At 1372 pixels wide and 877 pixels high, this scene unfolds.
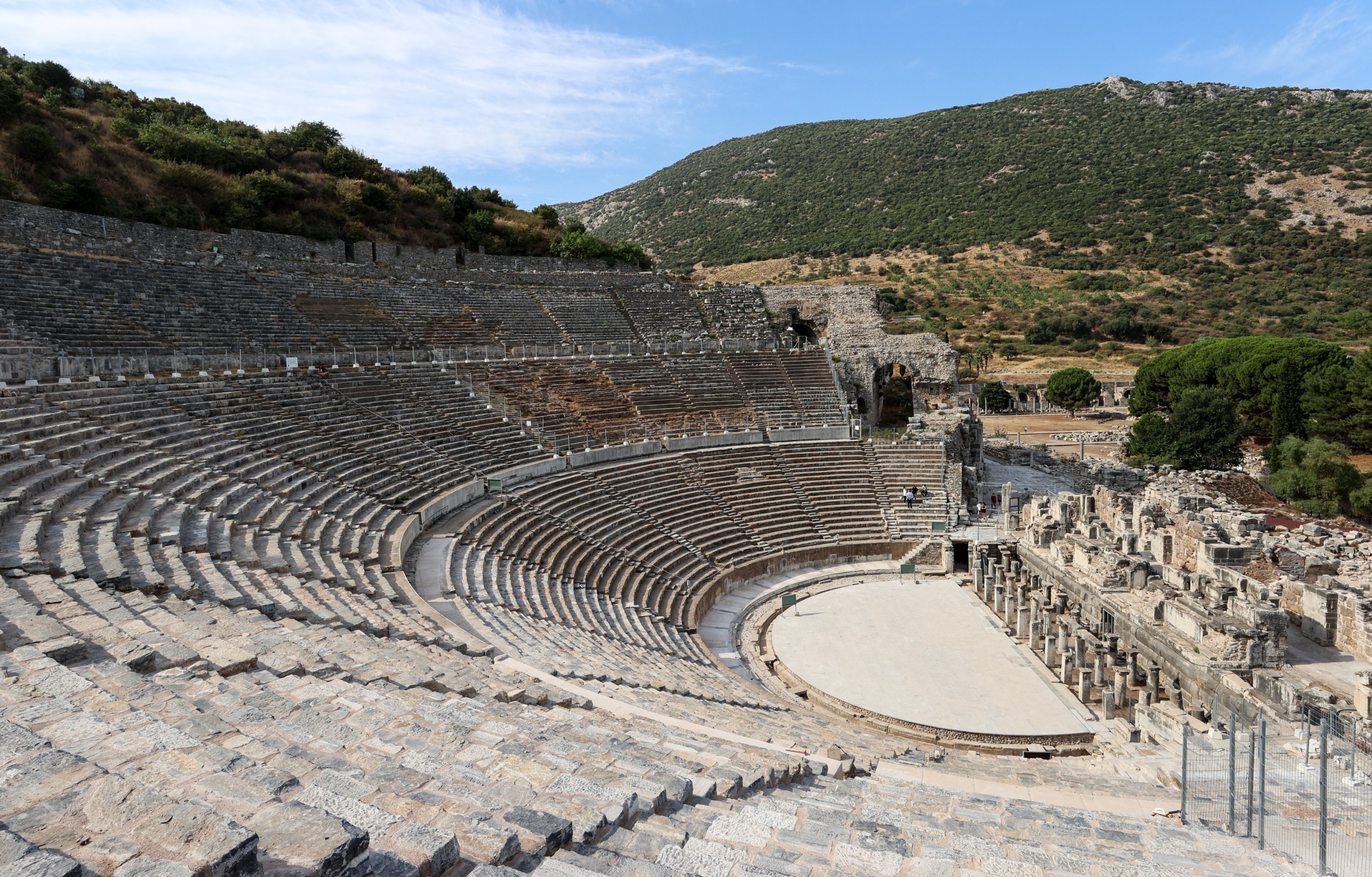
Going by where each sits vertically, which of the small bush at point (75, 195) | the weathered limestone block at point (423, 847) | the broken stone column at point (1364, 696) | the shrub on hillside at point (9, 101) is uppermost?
the shrub on hillside at point (9, 101)

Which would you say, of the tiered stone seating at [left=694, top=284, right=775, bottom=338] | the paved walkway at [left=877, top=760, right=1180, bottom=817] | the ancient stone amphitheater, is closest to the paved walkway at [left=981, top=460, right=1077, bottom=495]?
the ancient stone amphitheater

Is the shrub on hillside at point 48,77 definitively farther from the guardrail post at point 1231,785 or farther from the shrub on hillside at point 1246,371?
the shrub on hillside at point 1246,371

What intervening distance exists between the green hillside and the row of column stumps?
48.2 metres

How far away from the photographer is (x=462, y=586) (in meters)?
13.5

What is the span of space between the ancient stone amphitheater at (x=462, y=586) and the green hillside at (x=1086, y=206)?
137 feet

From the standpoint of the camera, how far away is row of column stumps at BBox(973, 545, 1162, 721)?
46.3 feet

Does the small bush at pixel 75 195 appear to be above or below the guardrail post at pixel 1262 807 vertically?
above

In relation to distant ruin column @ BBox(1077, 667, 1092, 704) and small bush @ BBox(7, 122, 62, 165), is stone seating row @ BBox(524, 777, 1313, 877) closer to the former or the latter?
distant ruin column @ BBox(1077, 667, 1092, 704)

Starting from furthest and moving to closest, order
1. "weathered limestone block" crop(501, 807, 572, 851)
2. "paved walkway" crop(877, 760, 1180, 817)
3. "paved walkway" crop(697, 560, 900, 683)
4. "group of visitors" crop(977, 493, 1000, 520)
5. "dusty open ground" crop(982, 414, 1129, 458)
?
"dusty open ground" crop(982, 414, 1129, 458), "group of visitors" crop(977, 493, 1000, 520), "paved walkway" crop(697, 560, 900, 683), "paved walkway" crop(877, 760, 1180, 817), "weathered limestone block" crop(501, 807, 572, 851)

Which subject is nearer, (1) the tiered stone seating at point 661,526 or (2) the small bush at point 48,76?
(1) the tiered stone seating at point 661,526

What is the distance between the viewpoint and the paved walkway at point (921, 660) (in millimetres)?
13570

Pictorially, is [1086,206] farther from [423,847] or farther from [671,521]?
[423,847]

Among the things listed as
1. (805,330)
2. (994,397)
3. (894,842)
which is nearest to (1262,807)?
(894,842)

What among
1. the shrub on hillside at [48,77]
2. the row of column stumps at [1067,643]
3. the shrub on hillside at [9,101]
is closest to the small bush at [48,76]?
the shrub on hillside at [48,77]
